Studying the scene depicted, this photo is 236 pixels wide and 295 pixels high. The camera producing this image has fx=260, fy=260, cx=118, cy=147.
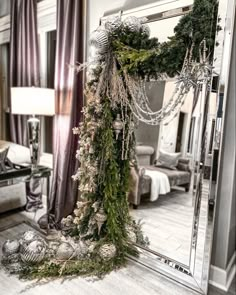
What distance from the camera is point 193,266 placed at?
1.90m

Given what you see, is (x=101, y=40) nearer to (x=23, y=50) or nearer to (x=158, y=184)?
(x=158, y=184)

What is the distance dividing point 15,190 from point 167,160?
1960 millimetres

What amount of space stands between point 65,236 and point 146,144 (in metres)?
1.13

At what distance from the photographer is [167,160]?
7.11 ft

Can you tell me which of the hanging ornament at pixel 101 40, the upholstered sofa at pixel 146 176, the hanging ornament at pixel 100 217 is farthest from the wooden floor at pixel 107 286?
the hanging ornament at pixel 101 40

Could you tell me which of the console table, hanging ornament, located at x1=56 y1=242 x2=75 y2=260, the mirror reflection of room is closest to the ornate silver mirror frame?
the mirror reflection of room

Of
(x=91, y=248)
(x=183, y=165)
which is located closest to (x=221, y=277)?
(x=183, y=165)

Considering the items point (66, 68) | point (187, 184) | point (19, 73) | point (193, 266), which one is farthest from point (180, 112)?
point (19, 73)

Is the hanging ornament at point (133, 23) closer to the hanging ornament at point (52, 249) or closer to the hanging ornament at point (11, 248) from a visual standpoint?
the hanging ornament at point (52, 249)

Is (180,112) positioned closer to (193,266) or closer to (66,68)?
(193,266)

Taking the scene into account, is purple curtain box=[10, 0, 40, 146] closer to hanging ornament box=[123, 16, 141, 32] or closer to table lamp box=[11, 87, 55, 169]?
table lamp box=[11, 87, 55, 169]

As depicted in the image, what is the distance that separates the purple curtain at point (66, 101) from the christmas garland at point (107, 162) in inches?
15.7

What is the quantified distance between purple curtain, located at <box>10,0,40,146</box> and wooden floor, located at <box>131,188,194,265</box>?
6.45 ft

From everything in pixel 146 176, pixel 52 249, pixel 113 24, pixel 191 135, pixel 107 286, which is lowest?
pixel 107 286
